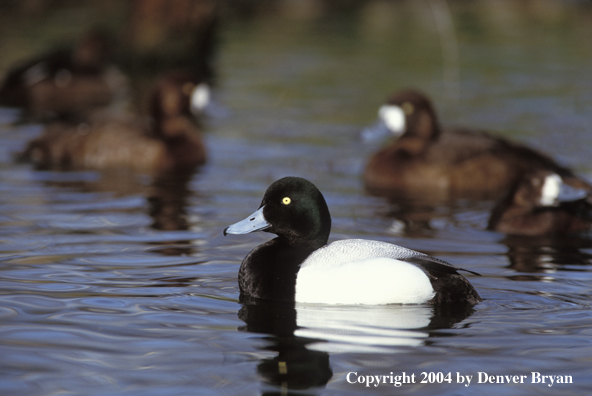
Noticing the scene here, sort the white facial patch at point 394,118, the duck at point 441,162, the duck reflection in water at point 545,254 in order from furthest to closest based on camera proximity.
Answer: the white facial patch at point 394,118 → the duck at point 441,162 → the duck reflection in water at point 545,254

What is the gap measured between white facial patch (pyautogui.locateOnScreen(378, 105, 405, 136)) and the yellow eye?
0.13 feet

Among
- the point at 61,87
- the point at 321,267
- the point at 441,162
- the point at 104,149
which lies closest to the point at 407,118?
the point at 441,162

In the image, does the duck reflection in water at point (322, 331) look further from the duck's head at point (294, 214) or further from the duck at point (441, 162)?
the duck at point (441, 162)

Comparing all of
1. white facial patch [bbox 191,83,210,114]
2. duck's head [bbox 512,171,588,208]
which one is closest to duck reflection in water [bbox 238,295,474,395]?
duck's head [bbox 512,171,588,208]

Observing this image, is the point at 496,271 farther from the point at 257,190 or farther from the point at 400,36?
the point at 400,36

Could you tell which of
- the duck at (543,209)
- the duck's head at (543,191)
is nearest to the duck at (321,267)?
the duck at (543,209)

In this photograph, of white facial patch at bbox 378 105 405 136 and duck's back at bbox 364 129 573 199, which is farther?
white facial patch at bbox 378 105 405 136

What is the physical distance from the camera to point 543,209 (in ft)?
23.2

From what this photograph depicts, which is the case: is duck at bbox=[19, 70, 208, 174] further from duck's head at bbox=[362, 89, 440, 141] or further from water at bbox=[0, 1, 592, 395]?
duck's head at bbox=[362, 89, 440, 141]

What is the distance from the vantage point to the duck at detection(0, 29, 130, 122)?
13555 mm

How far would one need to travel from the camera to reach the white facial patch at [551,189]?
707 cm

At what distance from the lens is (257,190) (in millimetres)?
8531

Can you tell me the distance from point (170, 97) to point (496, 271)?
507cm

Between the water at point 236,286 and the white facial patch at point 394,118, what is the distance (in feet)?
2.02
